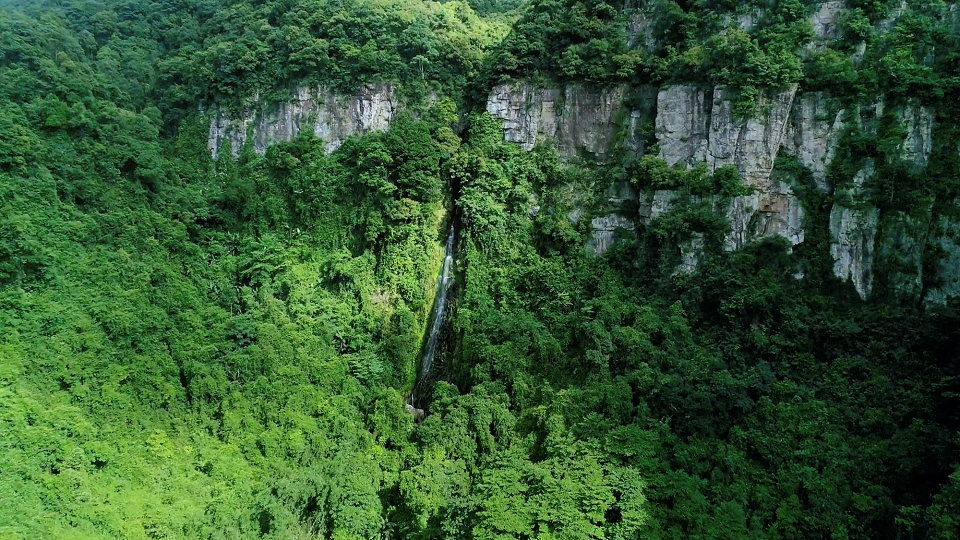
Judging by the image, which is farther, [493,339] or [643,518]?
[493,339]

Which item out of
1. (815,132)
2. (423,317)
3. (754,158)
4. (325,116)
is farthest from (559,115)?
(325,116)

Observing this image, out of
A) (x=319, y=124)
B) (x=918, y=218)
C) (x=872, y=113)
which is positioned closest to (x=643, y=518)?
(x=918, y=218)

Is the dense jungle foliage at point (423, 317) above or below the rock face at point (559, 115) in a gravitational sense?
below

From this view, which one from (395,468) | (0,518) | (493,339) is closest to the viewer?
(0,518)

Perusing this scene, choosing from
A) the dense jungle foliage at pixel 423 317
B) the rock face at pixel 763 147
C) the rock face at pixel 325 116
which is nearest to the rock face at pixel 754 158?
the rock face at pixel 763 147

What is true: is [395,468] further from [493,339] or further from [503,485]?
[493,339]

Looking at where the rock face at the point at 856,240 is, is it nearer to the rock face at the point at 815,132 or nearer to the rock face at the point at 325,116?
the rock face at the point at 815,132

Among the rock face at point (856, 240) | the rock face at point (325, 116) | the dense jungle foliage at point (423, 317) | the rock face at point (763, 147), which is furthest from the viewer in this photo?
the rock face at point (325, 116)
